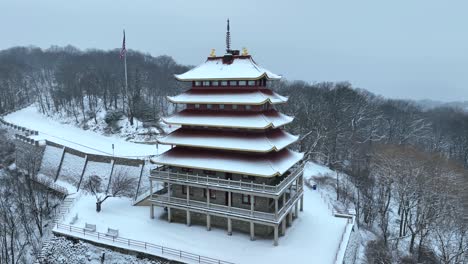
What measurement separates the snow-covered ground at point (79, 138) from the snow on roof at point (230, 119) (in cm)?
1558

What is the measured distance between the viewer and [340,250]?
21828 millimetres

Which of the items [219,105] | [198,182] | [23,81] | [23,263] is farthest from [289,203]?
[23,81]

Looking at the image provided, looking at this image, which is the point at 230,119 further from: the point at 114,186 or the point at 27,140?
the point at 27,140

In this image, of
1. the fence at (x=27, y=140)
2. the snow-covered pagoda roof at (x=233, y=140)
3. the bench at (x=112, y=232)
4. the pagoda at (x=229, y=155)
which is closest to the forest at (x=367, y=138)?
the pagoda at (x=229, y=155)

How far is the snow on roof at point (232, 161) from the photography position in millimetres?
22109

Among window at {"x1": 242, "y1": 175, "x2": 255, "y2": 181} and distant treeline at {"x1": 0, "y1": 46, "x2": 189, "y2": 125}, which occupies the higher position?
distant treeline at {"x1": 0, "y1": 46, "x2": 189, "y2": 125}

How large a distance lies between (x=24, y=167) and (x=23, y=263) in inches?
702

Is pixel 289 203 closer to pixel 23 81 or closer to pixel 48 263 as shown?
pixel 48 263

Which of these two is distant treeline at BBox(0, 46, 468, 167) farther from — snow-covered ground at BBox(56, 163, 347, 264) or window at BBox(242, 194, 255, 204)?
window at BBox(242, 194, 255, 204)

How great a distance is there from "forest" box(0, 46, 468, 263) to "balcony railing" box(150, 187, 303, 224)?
7540 mm

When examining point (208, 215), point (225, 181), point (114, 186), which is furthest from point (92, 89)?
point (225, 181)

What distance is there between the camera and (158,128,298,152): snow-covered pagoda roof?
2247 centimetres

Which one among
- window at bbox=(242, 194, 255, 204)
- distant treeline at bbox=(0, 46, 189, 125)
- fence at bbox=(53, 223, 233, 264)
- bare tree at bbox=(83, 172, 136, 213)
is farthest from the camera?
distant treeline at bbox=(0, 46, 189, 125)

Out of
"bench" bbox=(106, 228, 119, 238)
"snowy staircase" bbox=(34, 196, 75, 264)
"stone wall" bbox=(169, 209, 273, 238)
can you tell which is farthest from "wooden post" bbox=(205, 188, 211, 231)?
"snowy staircase" bbox=(34, 196, 75, 264)
